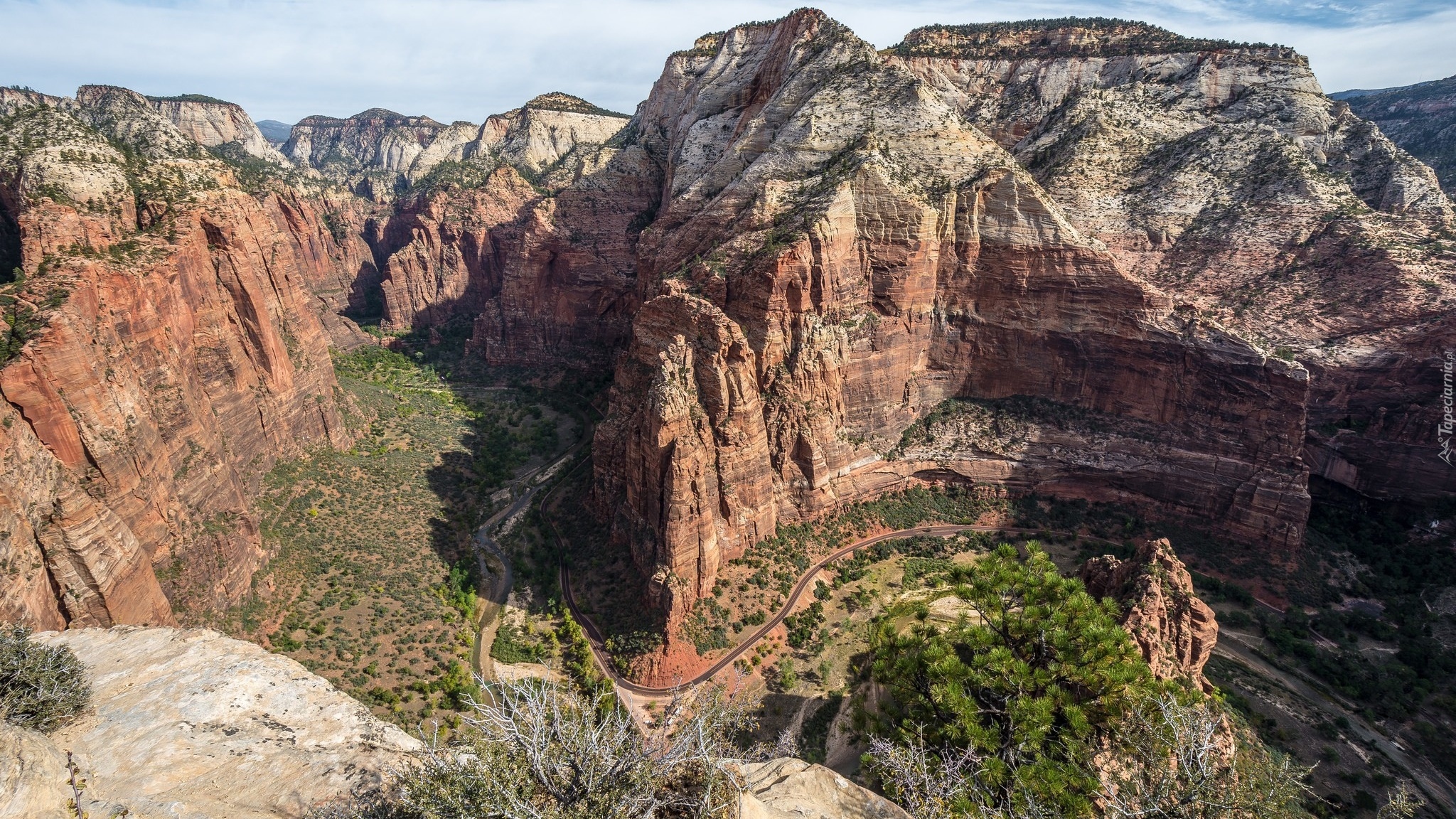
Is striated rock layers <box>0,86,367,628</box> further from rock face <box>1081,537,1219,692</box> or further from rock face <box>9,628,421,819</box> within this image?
rock face <box>1081,537,1219,692</box>

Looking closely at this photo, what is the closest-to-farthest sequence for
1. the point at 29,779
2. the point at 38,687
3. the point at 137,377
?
the point at 29,779, the point at 38,687, the point at 137,377

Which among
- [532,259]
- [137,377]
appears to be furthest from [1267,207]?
[137,377]

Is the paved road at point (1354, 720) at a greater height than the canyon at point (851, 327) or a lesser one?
lesser

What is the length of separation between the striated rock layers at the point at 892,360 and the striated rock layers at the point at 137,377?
24.7 metres

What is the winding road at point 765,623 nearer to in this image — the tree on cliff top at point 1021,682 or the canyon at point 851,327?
the canyon at point 851,327

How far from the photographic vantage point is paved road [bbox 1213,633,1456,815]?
3161 centimetres

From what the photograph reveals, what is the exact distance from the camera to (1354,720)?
117ft

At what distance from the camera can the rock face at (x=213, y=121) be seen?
163 meters

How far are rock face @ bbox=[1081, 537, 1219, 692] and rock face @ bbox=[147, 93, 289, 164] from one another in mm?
210190

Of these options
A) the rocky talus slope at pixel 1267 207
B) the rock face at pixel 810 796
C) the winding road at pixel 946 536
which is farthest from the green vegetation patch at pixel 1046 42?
the rock face at pixel 810 796

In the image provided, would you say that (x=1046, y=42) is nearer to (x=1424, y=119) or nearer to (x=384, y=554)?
(x=1424, y=119)

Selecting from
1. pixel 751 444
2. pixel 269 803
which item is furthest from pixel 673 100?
pixel 269 803

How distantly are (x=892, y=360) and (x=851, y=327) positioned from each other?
5.08 m

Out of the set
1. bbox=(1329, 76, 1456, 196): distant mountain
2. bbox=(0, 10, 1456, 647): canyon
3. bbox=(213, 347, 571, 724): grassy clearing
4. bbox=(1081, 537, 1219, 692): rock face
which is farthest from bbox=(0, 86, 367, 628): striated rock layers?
bbox=(1329, 76, 1456, 196): distant mountain
